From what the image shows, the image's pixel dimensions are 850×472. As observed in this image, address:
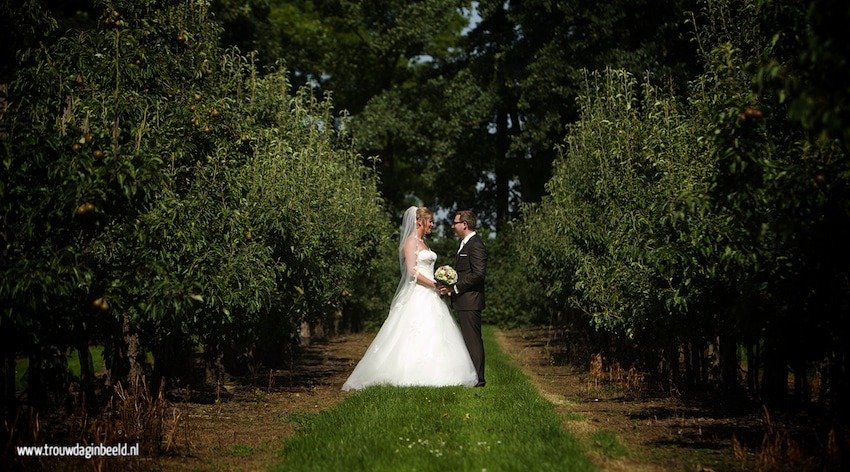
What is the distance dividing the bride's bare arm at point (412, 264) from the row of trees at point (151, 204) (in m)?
1.95

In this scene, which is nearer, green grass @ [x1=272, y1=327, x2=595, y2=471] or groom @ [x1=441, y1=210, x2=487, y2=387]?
green grass @ [x1=272, y1=327, x2=595, y2=471]

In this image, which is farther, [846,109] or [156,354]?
[156,354]

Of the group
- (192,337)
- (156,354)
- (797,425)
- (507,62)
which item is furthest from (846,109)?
(507,62)

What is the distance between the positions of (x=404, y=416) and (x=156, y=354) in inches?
187

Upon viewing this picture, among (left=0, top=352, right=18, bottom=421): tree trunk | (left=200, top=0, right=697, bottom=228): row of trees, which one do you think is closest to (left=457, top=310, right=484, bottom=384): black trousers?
(left=0, top=352, right=18, bottom=421): tree trunk

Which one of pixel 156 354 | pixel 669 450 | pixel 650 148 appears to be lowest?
pixel 669 450

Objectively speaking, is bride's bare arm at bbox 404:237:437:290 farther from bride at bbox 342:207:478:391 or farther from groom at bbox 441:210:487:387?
groom at bbox 441:210:487:387

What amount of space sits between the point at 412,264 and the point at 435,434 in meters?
5.84

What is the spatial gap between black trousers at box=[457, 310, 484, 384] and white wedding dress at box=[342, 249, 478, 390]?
11cm

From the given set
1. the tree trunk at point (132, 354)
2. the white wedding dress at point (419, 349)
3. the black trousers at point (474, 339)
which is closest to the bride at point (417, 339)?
the white wedding dress at point (419, 349)

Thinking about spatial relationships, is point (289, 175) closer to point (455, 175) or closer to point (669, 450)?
point (669, 450)

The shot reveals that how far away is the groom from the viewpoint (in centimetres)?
1477

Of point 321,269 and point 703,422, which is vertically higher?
point 321,269

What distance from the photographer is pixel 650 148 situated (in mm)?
13117
